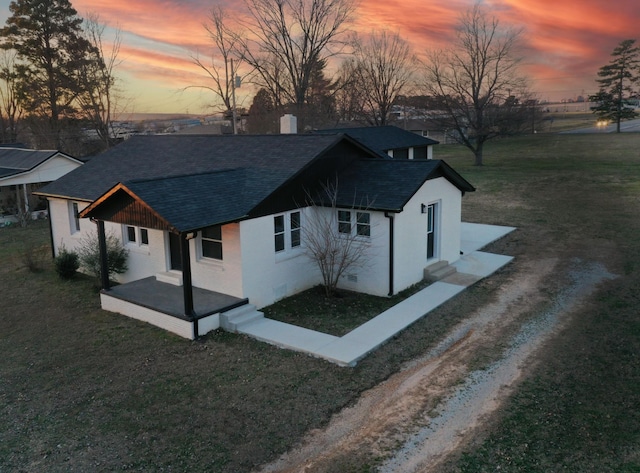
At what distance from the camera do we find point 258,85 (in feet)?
156

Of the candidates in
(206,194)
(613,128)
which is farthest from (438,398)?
(613,128)

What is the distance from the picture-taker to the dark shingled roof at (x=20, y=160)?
84.5ft

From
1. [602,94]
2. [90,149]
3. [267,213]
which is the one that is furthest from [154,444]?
[602,94]

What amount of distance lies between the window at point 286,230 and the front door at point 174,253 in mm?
2628

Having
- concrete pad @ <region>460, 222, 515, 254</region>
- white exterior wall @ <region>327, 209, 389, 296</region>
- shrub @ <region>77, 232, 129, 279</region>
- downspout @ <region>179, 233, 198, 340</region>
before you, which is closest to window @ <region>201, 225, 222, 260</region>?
downspout @ <region>179, 233, 198, 340</region>

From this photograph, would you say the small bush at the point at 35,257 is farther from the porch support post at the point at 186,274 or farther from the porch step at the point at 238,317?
the porch step at the point at 238,317

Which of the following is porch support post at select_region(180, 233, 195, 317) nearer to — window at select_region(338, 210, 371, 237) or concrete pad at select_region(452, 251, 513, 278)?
window at select_region(338, 210, 371, 237)

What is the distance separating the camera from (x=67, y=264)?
15133 mm

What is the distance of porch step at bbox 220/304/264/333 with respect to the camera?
10.9m

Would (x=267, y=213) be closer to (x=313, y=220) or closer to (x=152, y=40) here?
(x=313, y=220)

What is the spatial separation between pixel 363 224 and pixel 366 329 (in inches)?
131

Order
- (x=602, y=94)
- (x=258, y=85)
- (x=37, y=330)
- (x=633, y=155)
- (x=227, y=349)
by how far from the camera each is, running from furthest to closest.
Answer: (x=602, y=94), (x=258, y=85), (x=633, y=155), (x=37, y=330), (x=227, y=349)

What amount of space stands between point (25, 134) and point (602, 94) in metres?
70.0

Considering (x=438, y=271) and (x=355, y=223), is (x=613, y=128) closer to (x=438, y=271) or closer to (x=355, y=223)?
(x=438, y=271)
